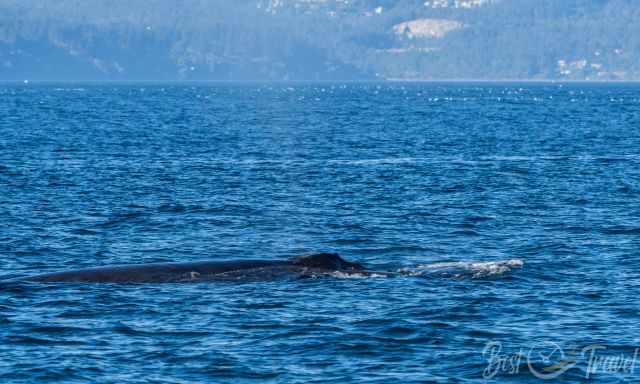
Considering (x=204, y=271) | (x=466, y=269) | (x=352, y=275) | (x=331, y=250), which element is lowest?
(x=331, y=250)

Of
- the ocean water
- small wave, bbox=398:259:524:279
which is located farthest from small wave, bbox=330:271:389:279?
small wave, bbox=398:259:524:279

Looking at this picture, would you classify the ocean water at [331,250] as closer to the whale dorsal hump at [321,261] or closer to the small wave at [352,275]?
the small wave at [352,275]

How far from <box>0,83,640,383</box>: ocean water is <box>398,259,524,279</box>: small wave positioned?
0.08 m

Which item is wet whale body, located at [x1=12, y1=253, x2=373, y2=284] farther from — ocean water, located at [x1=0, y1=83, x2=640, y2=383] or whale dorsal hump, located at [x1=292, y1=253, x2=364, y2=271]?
ocean water, located at [x1=0, y1=83, x2=640, y2=383]

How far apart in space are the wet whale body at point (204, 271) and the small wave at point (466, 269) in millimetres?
1543

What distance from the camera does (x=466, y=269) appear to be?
99.2 ft

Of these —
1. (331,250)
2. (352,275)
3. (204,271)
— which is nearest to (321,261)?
(352,275)

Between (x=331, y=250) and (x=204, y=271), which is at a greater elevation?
(x=204, y=271)

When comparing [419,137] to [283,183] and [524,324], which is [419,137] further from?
[524,324]

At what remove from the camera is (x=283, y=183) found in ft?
175

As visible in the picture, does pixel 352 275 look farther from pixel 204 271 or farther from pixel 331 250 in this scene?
pixel 331 250

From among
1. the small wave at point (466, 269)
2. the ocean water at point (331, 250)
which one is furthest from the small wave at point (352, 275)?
the small wave at point (466, 269)

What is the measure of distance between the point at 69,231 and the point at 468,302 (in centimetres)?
1597

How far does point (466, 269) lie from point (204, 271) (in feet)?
21.9
